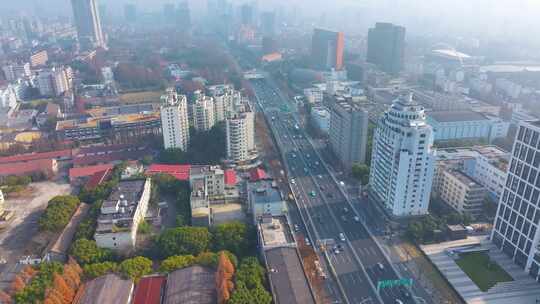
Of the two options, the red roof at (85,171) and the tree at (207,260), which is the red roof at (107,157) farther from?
the tree at (207,260)

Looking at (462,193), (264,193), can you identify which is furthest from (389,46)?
(264,193)

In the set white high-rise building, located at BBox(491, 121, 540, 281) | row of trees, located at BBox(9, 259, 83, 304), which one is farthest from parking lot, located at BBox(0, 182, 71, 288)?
white high-rise building, located at BBox(491, 121, 540, 281)

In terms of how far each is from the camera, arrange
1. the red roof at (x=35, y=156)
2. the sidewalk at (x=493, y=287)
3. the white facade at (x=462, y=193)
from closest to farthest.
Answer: the sidewalk at (x=493, y=287) → the white facade at (x=462, y=193) → the red roof at (x=35, y=156)

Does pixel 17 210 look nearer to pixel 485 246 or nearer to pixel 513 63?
pixel 485 246

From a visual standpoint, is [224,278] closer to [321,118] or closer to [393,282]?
[393,282]

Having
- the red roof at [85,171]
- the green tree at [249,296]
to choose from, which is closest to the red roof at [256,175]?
the green tree at [249,296]

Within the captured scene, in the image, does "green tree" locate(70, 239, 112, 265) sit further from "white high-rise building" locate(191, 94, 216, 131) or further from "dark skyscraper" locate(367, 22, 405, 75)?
"dark skyscraper" locate(367, 22, 405, 75)
